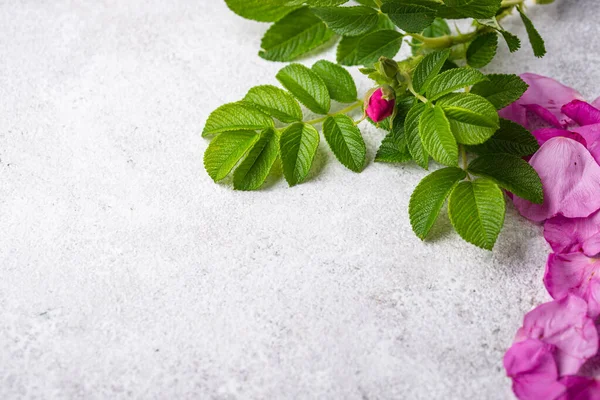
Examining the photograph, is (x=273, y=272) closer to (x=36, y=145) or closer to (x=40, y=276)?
(x=40, y=276)

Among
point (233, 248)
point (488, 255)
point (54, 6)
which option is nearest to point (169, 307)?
point (233, 248)

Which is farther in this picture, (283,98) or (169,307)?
(283,98)

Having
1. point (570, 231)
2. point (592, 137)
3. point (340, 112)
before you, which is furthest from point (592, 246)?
point (340, 112)

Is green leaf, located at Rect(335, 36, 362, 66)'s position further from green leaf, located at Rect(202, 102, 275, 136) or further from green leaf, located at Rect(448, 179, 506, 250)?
green leaf, located at Rect(448, 179, 506, 250)

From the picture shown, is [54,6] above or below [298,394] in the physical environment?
above

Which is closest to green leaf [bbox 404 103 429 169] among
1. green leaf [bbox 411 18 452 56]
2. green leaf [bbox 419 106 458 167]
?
green leaf [bbox 419 106 458 167]

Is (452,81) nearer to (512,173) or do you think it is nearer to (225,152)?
(512,173)
